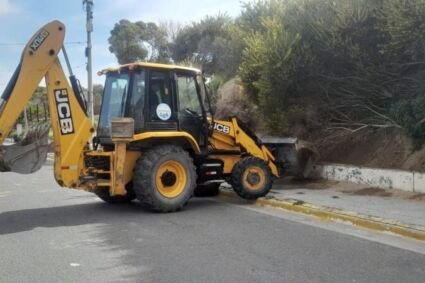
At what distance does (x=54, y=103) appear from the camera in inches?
386

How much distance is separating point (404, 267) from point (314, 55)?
27.2 ft

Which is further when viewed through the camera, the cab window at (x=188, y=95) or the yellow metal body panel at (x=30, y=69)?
the cab window at (x=188, y=95)

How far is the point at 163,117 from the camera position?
416 inches

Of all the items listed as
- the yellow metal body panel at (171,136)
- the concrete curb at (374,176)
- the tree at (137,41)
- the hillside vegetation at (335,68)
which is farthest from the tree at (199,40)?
the yellow metal body panel at (171,136)

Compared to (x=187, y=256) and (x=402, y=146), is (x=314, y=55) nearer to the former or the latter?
(x=402, y=146)

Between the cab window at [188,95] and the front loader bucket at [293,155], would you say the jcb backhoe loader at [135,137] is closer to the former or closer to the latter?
the cab window at [188,95]

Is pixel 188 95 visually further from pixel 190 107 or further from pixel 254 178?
pixel 254 178

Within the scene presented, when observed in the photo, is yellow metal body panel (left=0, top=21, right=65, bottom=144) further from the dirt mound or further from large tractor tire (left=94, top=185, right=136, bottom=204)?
the dirt mound

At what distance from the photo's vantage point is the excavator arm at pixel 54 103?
9391 millimetres

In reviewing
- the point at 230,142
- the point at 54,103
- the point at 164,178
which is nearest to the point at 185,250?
the point at 164,178

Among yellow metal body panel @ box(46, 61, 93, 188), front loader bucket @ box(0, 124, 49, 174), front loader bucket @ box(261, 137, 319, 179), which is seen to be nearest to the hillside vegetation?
front loader bucket @ box(261, 137, 319, 179)

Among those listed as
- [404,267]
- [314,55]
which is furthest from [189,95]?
[404,267]

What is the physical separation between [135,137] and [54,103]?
1602 mm

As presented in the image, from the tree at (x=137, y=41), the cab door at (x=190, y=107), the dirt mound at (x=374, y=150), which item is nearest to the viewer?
the cab door at (x=190, y=107)
